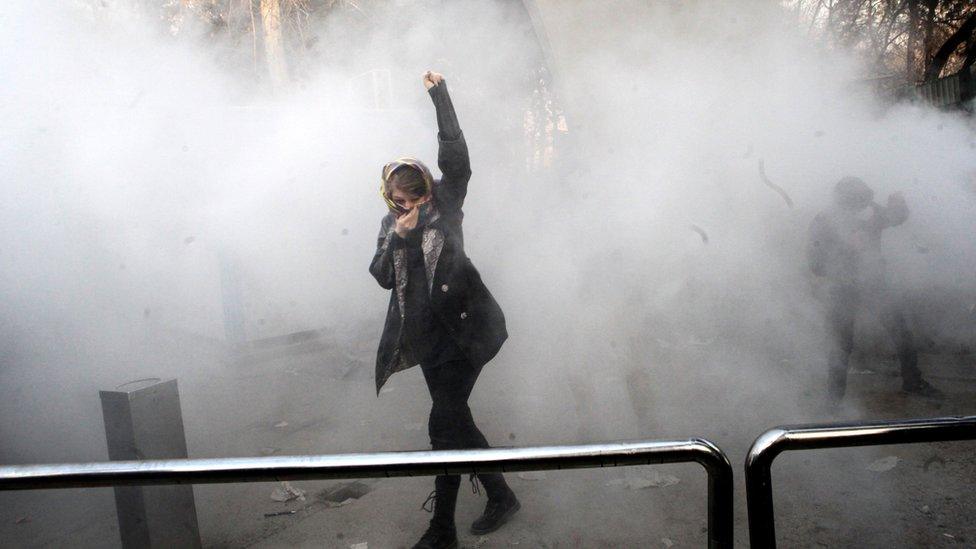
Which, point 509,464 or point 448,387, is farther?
point 448,387

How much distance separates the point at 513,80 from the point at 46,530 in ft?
12.5

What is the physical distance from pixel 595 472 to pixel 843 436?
1.87 metres

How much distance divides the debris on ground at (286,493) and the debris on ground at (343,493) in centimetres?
9

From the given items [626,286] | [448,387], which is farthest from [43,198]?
[626,286]

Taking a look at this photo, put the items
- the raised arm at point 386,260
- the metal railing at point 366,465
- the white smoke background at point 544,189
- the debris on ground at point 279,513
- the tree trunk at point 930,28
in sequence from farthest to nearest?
the tree trunk at point 930,28 < the white smoke background at point 544,189 < the debris on ground at point 279,513 < the raised arm at point 386,260 < the metal railing at point 366,465

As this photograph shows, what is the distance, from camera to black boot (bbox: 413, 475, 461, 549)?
214cm

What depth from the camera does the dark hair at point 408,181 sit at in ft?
6.82

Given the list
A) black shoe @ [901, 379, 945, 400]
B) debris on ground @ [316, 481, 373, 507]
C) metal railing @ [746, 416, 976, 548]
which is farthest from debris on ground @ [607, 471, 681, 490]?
black shoe @ [901, 379, 945, 400]

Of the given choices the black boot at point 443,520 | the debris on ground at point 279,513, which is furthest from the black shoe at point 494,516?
the debris on ground at point 279,513

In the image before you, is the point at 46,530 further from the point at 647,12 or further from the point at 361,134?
the point at 647,12

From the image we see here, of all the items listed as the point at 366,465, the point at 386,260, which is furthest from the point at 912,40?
the point at 366,465

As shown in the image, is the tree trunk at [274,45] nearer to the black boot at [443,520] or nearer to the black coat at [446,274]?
the black coat at [446,274]

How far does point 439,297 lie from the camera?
2.08 metres

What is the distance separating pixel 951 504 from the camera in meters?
2.40
